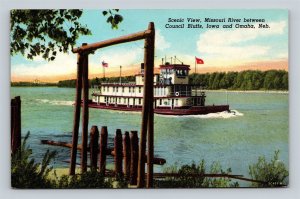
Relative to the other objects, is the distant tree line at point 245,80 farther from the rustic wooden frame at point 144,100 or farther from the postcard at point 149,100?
the rustic wooden frame at point 144,100

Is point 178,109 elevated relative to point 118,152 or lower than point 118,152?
elevated

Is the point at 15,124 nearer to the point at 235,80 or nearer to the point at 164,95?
the point at 164,95

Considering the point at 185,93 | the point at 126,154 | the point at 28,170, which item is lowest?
the point at 28,170

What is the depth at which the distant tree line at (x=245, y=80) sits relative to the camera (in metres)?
4.45

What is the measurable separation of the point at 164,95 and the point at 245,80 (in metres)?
0.53

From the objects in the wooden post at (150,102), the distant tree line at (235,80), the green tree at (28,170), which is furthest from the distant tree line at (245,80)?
the green tree at (28,170)

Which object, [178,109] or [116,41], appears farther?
[178,109]

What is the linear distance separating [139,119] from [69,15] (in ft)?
2.58

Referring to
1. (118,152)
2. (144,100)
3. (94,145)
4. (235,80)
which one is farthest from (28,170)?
(235,80)

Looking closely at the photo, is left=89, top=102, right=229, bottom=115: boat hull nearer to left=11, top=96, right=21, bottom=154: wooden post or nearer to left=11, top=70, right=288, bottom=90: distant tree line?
left=11, top=70, right=288, bottom=90: distant tree line

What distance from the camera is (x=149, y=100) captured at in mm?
4434

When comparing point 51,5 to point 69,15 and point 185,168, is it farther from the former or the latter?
point 185,168

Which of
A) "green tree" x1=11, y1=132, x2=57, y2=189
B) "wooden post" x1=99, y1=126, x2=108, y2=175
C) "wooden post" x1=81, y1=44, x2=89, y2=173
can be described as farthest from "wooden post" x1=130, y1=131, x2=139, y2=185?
"green tree" x1=11, y1=132, x2=57, y2=189

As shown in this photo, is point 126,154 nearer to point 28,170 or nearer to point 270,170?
point 28,170
